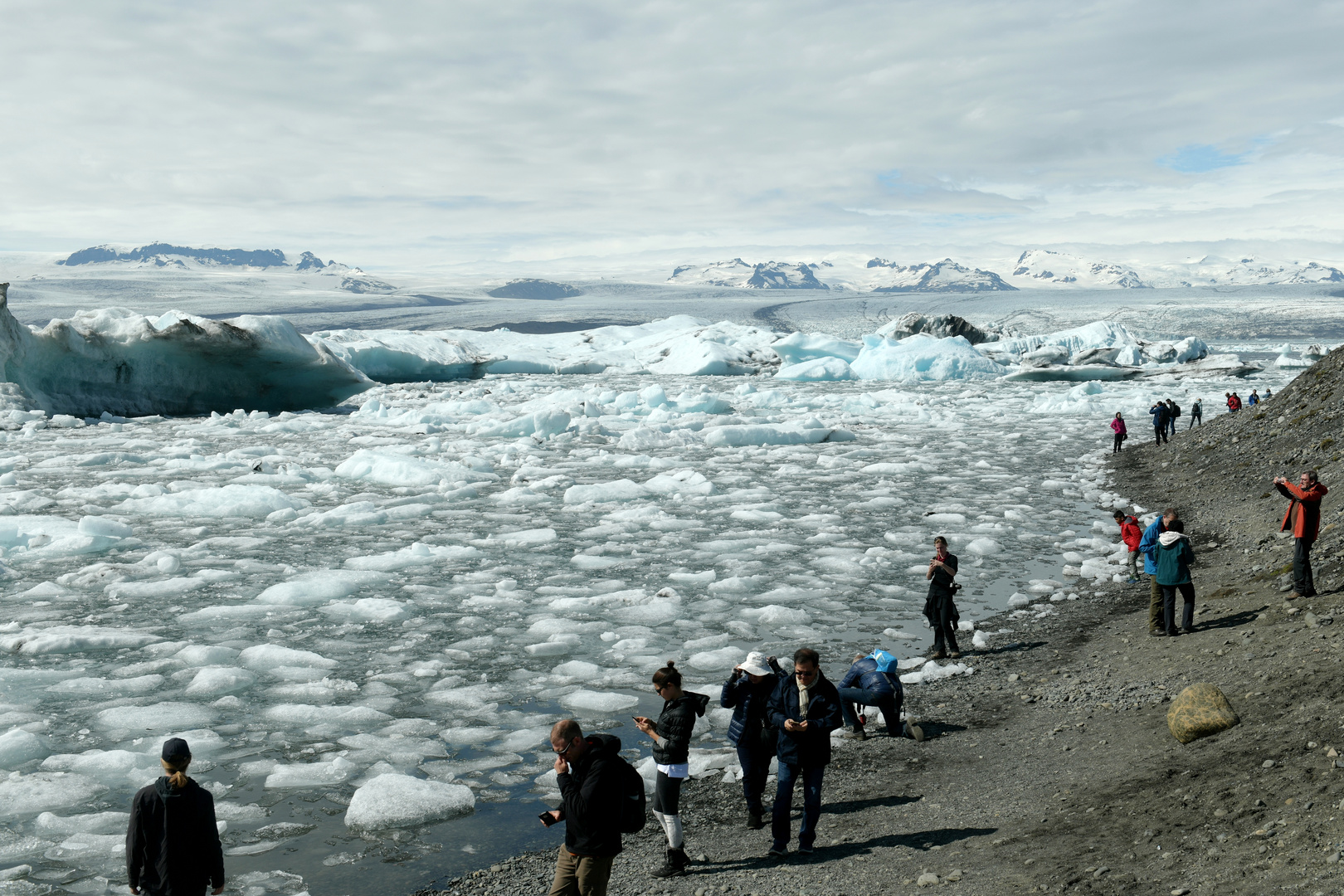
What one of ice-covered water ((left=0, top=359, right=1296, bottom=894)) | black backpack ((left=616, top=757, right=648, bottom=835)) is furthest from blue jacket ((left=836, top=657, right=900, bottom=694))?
black backpack ((left=616, top=757, right=648, bottom=835))

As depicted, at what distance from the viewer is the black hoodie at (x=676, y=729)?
16.5 feet

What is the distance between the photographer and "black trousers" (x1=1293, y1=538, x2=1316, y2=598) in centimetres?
802

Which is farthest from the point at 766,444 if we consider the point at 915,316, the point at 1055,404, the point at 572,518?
the point at 915,316

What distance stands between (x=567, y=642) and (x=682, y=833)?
3.63 m

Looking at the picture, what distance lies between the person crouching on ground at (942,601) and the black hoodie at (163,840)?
6084mm

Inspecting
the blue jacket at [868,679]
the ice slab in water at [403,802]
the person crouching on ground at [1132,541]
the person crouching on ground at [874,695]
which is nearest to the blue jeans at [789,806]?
the person crouching on ground at [874,695]

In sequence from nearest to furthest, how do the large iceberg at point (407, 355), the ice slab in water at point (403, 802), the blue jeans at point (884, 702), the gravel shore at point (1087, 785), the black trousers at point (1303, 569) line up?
the gravel shore at point (1087, 785)
the ice slab in water at point (403, 802)
the blue jeans at point (884, 702)
the black trousers at point (1303, 569)
the large iceberg at point (407, 355)

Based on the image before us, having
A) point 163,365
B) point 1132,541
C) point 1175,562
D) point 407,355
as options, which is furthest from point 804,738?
point 407,355

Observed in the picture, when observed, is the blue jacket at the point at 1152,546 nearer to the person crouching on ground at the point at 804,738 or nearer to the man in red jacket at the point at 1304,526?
the man in red jacket at the point at 1304,526

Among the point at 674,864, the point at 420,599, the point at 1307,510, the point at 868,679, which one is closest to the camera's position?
the point at 674,864

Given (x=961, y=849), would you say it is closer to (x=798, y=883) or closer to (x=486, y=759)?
(x=798, y=883)

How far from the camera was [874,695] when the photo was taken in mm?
6957

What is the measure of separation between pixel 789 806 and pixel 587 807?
144 cm

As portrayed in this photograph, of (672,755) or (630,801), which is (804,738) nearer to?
(672,755)
